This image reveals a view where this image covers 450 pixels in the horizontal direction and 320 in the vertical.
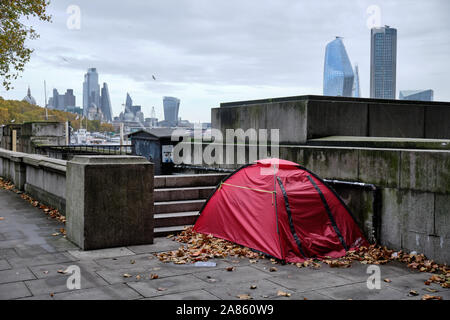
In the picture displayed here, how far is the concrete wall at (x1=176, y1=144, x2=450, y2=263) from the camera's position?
748 centimetres

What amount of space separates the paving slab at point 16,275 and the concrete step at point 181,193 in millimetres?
3814

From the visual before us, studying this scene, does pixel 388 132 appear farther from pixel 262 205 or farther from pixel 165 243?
pixel 165 243

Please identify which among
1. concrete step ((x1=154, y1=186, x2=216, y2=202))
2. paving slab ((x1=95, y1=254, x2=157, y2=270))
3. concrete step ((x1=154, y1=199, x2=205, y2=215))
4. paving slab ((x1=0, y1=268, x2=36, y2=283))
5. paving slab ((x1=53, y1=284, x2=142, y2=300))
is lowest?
paving slab ((x1=95, y1=254, x2=157, y2=270))

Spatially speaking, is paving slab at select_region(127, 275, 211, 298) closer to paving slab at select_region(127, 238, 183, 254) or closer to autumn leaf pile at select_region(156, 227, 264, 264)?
autumn leaf pile at select_region(156, 227, 264, 264)

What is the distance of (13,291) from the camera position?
5930 mm

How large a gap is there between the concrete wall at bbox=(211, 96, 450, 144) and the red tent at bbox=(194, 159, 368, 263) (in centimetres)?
273

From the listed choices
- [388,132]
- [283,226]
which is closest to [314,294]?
[283,226]

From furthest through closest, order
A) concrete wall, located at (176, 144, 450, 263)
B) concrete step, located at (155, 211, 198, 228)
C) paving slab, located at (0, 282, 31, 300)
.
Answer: concrete step, located at (155, 211, 198, 228) → concrete wall, located at (176, 144, 450, 263) → paving slab, located at (0, 282, 31, 300)

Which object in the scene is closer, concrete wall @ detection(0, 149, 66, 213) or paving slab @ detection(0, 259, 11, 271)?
paving slab @ detection(0, 259, 11, 271)

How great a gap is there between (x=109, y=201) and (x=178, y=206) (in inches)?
86.5

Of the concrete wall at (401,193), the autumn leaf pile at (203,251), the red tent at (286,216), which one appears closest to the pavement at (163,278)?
the autumn leaf pile at (203,251)

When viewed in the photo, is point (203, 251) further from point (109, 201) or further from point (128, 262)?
point (109, 201)

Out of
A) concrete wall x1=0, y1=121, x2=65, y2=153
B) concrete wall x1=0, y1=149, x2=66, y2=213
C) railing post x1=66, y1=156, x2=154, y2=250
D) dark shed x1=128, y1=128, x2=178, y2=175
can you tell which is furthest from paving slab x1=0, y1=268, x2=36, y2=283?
concrete wall x1=0, y1=121, x2=65, y2=153
